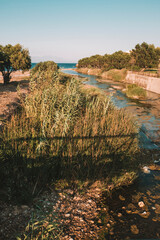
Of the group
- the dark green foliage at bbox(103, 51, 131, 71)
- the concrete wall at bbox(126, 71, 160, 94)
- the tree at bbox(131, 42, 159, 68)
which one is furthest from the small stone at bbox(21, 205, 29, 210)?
the dark green foliage at bbox(103, 51, 131, 71)

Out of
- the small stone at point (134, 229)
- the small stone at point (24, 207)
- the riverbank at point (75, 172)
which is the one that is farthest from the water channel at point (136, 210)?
the small stone at point (24, 207)

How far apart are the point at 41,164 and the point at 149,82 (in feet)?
92.8

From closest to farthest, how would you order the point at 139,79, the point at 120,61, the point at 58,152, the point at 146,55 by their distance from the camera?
1. the point at 58,152
2. the point at 139,79
3. the point at 146,55
4. the point at 120,61

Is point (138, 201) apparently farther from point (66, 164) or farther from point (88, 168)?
point (66, 164)

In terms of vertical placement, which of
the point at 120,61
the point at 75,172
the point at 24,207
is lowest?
the point at 24,207

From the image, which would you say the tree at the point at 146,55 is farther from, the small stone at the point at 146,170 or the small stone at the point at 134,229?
the small stone at the point at 134,229

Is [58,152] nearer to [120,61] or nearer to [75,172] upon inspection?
[75,172]

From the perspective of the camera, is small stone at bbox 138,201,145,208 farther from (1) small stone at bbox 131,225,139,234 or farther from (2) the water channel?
(1) small stone at bbox 131,225,139,234

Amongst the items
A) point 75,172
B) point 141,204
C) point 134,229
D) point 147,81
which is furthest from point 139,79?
point 134,229

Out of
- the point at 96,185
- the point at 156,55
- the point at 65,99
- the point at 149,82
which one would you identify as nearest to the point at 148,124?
the point at 65,99

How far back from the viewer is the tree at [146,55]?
3784 centimetres

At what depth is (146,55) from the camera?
38844 mm

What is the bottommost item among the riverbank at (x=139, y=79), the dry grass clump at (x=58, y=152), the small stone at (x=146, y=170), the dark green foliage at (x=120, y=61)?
the small stone at (x=146, y=170)

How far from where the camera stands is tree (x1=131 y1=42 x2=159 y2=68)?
3784 centimetres
